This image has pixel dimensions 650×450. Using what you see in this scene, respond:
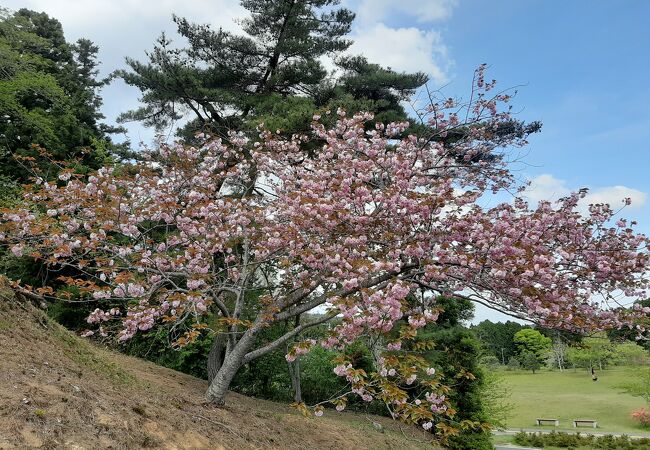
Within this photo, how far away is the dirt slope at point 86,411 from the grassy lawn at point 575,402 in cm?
1775

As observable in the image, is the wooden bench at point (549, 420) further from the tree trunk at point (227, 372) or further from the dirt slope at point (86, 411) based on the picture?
the tree trunk at point (227, 372)

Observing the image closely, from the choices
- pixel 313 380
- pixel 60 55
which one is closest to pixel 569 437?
pixel 313 380

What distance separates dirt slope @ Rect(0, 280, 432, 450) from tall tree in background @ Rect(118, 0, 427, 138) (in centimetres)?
724

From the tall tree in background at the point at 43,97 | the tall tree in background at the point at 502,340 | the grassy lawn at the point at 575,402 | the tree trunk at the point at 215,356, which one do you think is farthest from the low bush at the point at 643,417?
the tall tree in background at the point at 502,340

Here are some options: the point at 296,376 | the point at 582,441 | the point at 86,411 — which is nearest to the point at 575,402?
the point at 582,441

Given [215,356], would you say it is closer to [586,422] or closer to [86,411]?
[86,411]

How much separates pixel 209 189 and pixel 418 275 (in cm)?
456

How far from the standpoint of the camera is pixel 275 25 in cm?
1267

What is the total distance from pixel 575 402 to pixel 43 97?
112 ft

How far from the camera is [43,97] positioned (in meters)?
20.4

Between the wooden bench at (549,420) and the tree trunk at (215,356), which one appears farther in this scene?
the wooden bench at (549,420)

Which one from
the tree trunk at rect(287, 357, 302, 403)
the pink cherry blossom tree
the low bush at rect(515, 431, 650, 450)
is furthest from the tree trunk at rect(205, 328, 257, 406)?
the low bush at rect(515, 431, 650, 450)

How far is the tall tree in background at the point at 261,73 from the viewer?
11.8 m

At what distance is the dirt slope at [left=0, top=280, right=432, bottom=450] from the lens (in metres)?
3.10
